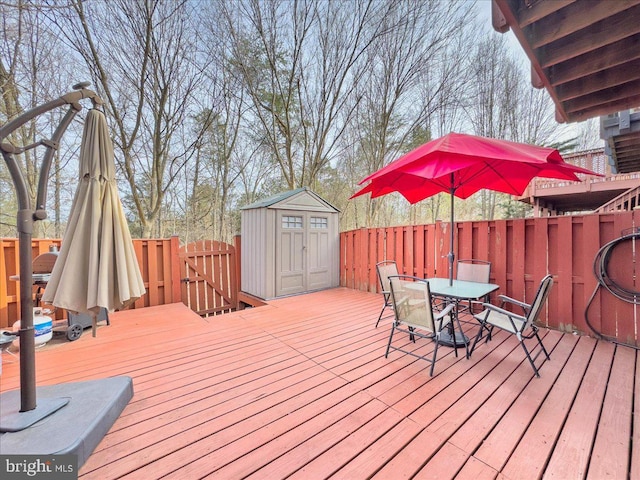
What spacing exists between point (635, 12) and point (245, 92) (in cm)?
818

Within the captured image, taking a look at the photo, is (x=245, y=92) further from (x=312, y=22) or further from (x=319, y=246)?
(x=319, y=246)

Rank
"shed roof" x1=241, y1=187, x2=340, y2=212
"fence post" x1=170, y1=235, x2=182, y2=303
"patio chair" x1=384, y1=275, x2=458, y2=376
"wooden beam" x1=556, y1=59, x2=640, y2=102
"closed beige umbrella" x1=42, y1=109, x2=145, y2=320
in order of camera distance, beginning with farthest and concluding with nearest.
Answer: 1. "shed roof" x1=241, y1=187, x2=340, y2=212
2. "fence post" x1=170, y1=235, x2=182, y2=303
3. "patio chair" x1=384, y1=275, x2=458, y2=376
4. "wooden beam" x1=556, y1=59, x2=640, y2=102
5. "closed beige umbrella" x1=42, y1=109, x2=145, y2=320

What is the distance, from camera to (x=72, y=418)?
155 centimetres

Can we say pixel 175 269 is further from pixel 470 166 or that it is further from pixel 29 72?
pixel 29 72

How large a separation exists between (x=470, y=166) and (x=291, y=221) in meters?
3.37

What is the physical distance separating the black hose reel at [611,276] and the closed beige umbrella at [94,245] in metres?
4.68

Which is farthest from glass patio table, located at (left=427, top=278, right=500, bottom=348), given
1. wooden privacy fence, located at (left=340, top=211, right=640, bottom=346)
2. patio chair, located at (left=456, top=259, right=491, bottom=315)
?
wooden privacy fence, located at (left=340, top=211, right=640, bottom=346)

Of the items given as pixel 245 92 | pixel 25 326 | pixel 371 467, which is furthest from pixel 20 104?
pixel 371 467

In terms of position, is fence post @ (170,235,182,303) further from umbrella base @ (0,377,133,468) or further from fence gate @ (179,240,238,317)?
umbrella base @ (0,377,133,468)

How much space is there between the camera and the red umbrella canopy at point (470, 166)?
7.22 ft

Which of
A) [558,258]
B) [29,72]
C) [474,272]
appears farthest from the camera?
[29,72]

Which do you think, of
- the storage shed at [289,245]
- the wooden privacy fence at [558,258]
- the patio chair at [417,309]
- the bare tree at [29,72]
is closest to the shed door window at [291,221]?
the storage shed at [289,245]

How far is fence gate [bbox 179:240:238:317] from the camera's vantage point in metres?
5.26

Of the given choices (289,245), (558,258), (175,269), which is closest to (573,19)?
(558,258)
